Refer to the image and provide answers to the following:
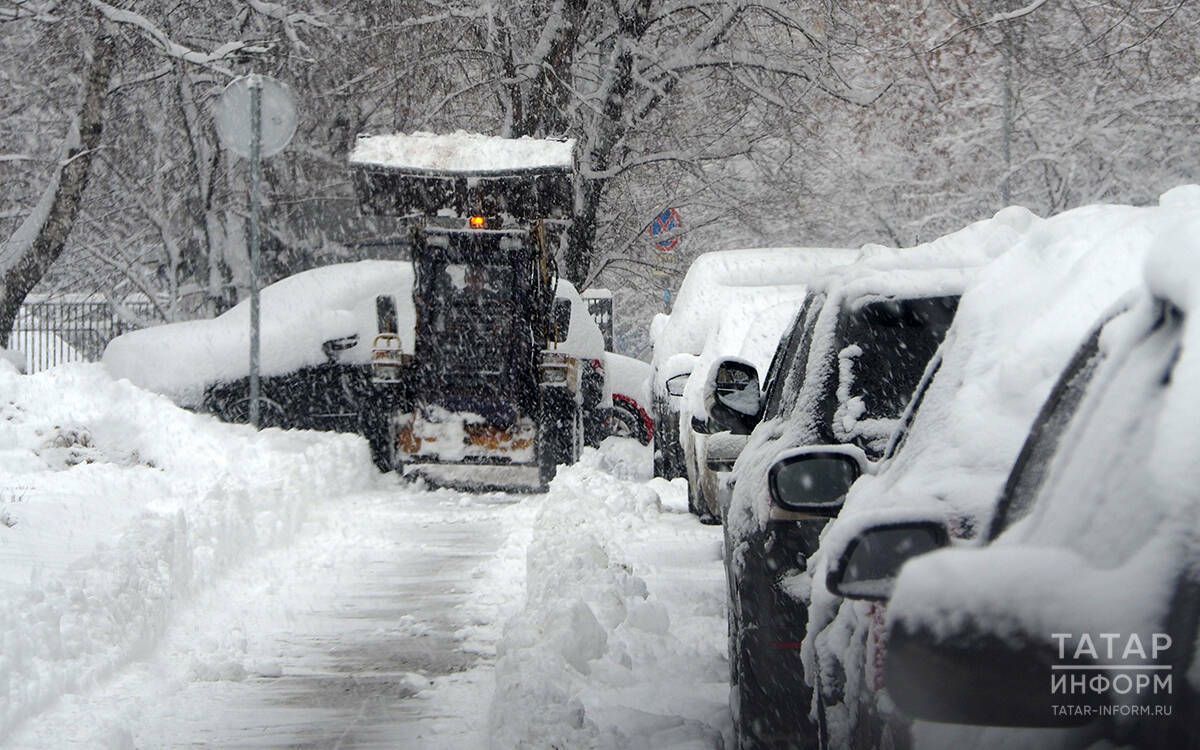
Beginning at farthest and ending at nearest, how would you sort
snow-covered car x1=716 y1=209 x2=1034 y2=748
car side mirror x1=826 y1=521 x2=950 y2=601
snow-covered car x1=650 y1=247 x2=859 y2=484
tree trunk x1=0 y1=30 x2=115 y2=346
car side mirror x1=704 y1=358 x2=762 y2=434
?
1. tree trunk x1=0 y1=30 x2=115 y2=346
2. snow-covered car x1=650 y1=247 x2=859 y2=484
3. car side mirror x1=704 y1=358 x2=762 y2=434
4. snow-covered car x1=716 y1=209 x2=1034 y2=748
5. car side mirror x1=826 y1=521 x2=950 y2=601

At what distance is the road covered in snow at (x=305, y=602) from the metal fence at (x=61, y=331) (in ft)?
40.4

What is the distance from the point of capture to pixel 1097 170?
24.1 m

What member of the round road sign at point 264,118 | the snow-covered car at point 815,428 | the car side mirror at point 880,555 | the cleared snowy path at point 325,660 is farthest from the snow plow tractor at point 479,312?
the car side mirror at point 880,555

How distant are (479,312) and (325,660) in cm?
805

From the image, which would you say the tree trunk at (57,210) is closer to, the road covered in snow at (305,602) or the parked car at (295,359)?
the parked car at (295,359)

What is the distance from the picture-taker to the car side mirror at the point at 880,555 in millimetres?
2518

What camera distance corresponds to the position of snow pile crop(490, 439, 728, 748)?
215 inches

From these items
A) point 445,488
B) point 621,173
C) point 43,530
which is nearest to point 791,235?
point 621,173

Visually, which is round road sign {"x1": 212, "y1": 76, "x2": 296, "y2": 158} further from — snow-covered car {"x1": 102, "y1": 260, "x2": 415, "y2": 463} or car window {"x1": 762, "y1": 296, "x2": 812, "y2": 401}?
car window {"x1": 762, "y1": 296, "x2": 812, "y2": 401}

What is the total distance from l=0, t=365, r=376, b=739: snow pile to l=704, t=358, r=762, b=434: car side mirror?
269 cm

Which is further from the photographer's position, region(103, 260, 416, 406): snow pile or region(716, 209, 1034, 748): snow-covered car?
region(103, 260, 416, 406): snow pile

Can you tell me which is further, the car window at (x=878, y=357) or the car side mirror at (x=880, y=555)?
the car window at (x=878, y=357)

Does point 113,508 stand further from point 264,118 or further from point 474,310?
point 474,310

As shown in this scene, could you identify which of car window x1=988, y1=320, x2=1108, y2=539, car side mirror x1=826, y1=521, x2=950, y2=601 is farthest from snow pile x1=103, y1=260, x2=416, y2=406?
car window x1=988, y1=320, x2=1108, y2=539
